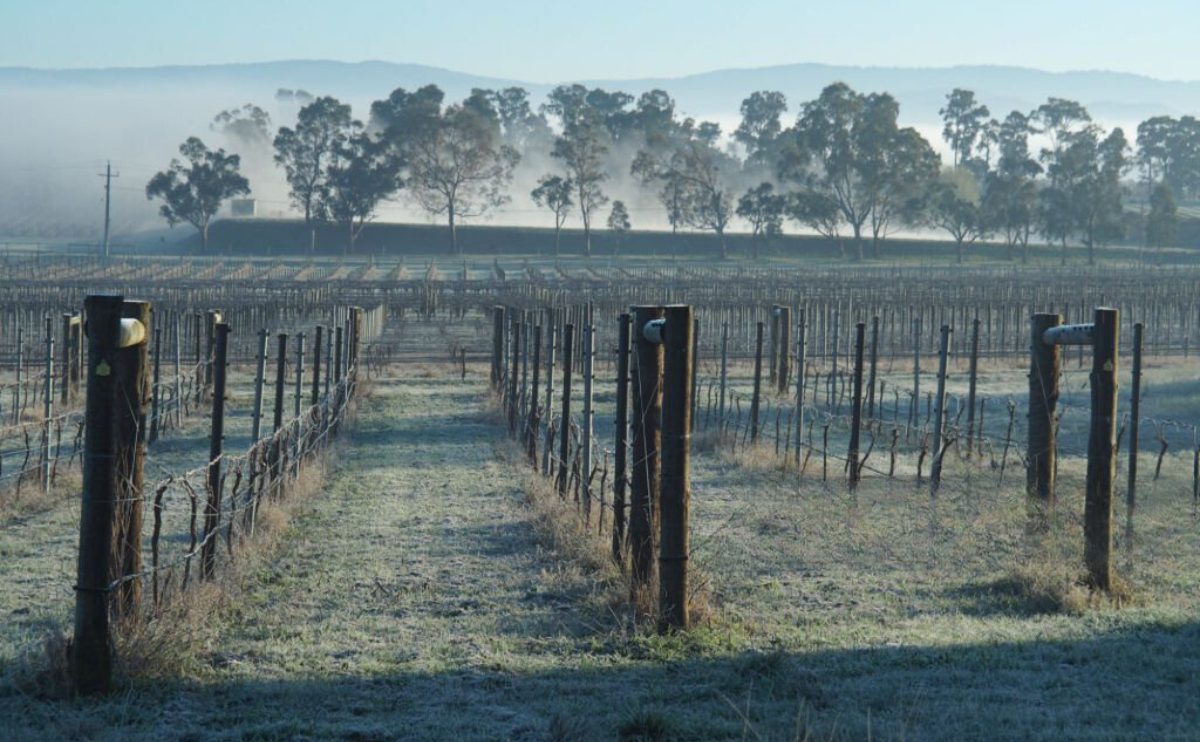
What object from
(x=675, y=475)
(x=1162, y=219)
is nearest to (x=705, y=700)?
(x=675, y=475)

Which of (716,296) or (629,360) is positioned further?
(716,296)

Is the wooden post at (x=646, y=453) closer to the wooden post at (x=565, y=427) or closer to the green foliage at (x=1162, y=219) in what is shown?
the wooden post at (x=565, y=427)

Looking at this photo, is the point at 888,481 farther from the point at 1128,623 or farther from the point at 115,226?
the point at 115,226

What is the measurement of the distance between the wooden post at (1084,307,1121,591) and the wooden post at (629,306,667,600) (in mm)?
2472

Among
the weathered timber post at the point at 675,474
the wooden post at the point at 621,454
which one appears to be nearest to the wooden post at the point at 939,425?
the wooden post at the point at 621,454

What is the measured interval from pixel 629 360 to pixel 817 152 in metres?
71.1

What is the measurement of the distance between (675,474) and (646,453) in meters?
0.65

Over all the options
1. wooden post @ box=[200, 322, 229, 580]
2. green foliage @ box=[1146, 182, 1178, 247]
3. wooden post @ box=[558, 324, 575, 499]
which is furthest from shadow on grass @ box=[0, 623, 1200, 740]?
green foliage @ box=[1146, 182, 1178, 247]

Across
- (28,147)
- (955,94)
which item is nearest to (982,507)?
(955,94)

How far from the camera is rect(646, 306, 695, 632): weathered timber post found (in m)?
7.50

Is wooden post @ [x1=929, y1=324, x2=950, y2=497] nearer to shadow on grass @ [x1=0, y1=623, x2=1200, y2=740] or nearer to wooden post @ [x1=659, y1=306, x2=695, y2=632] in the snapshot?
shadow on grass @ [x1=0, y1=623, x2=1200, y2=740]

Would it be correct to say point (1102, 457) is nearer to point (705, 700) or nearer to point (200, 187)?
point (705, 700)

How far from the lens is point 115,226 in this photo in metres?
98.8

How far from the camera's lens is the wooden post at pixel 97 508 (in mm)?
6215
